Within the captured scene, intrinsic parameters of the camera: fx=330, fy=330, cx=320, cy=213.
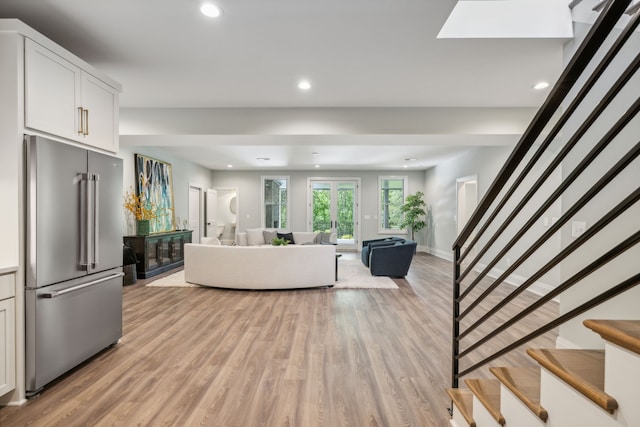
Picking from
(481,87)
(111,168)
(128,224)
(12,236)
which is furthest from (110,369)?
(481,87)

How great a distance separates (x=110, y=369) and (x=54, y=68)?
2216 mm

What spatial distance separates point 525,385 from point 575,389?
388 millimetres

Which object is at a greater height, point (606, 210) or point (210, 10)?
point (210, 10)

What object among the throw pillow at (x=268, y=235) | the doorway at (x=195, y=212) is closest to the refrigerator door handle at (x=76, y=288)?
the throw pillow at (x=268, y=235)

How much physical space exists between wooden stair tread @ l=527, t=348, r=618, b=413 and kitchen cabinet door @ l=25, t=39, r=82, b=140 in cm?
300

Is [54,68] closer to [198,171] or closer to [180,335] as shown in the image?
[180,335]

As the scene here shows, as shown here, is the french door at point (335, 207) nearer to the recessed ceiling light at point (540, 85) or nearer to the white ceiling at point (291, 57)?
the white ceiling at point (291, 57)

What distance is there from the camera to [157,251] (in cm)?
625

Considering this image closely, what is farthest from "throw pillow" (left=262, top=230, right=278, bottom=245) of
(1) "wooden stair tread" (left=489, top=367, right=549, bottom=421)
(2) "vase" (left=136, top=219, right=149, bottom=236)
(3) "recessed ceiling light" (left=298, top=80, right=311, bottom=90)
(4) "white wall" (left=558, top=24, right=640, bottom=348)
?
(1) "wooden stair tread" (left=489, top=367, right=549, bottom=421)

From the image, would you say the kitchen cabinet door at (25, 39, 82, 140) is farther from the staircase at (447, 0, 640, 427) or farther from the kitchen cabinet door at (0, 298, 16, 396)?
the staircase at (447, 0, 640, 427)

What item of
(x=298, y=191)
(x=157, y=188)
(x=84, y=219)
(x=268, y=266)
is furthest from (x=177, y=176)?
(x=84, y=219)

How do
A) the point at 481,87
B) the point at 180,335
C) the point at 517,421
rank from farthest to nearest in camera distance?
the point at 481,87 → the point at 180,335 → the point at 517,421

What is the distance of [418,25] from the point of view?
2502 mm

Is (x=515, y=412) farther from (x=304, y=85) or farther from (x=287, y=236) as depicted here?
(x=287, y=236)
